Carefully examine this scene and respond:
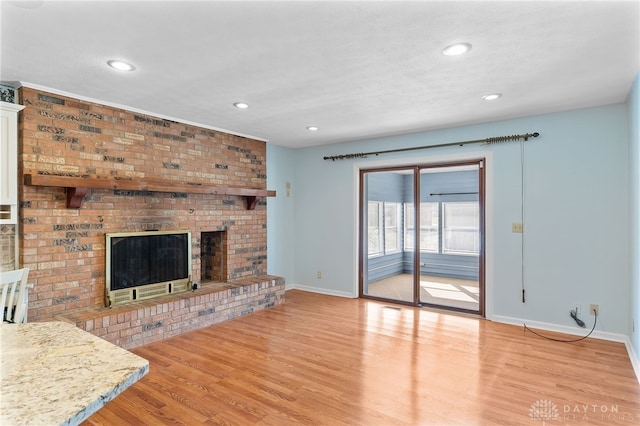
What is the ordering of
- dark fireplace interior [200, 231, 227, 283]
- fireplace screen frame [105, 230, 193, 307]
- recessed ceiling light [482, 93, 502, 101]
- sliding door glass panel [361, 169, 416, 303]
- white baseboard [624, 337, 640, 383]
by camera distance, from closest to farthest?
white baseboard [624, 337, 640, 383], recessed ceiling light [482, 93, 502, 101], fireplace screen frame [105, 230, 193, 307], dark fireplace interior [200, 231, 227, 283], sliding door glass panel [361, 169, 416, 303]

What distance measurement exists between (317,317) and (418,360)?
159 centimetres

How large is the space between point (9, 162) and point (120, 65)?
1.36 m

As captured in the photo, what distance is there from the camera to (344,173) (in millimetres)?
5711

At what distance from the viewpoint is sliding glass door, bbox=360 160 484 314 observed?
4816mm

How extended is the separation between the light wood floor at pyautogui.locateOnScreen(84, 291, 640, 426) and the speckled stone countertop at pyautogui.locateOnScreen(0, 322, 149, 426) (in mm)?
1292

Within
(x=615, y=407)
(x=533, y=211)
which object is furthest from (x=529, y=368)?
(x=533, y=211)

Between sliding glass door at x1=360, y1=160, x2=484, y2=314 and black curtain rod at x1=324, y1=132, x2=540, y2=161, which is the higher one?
black curtain rod at x1=324, y1=132, x2=540, y2=161

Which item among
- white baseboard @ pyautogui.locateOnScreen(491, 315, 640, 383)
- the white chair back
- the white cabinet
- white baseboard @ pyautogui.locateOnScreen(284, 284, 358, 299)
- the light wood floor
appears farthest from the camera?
white baseboard @ pyautogui.locateOnScreen(284, 284, 358, 299)

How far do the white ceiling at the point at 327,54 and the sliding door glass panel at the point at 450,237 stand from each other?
1152mm

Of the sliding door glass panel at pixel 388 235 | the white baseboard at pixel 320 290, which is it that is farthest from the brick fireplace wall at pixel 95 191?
the sliding door glass panel at pixel 388 235

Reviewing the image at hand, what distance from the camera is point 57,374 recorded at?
3.48 feet

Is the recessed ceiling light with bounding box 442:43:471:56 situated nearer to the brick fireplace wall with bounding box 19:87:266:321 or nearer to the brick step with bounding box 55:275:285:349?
the brick fireplace wall with bounding box 19:87:266:321

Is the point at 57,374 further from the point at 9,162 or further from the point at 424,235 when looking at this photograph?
the point at 424,235

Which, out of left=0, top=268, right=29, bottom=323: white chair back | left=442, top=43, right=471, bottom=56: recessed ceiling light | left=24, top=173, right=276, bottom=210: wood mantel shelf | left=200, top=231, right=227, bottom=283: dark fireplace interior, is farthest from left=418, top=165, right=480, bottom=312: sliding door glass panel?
left=0, top=268, right=29, bottom=323: white chair back
